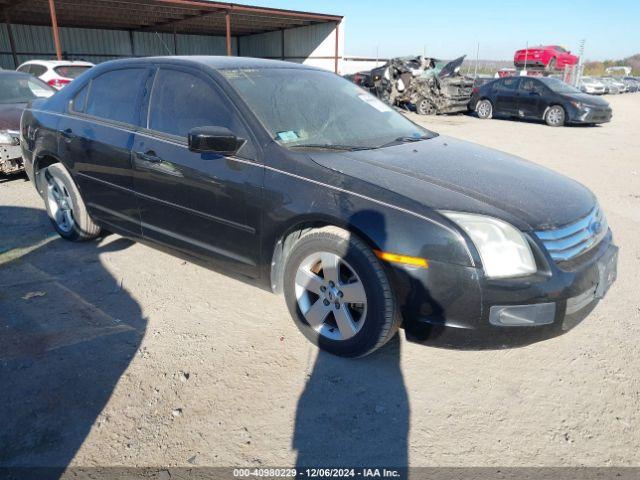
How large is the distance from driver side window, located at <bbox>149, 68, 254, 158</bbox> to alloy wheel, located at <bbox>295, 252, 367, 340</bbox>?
2.58ft

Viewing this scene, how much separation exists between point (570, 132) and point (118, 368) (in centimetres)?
1362

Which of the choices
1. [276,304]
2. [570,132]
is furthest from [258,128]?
[570,132]

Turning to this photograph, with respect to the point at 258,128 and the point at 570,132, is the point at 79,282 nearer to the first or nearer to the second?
the point at 258,128

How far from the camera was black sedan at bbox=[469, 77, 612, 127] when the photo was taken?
14.1 metres

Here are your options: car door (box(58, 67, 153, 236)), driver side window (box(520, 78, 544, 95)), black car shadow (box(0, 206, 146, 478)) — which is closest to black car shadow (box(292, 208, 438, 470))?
black car shadow (box(0, 206, 146, 478))

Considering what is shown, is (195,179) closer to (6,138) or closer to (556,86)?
(6,138)

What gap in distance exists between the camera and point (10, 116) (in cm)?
643

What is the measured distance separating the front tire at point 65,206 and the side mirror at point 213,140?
1.90 metres

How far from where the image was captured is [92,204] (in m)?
4.11

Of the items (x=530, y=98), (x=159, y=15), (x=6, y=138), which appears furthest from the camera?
(x=159, y=15)

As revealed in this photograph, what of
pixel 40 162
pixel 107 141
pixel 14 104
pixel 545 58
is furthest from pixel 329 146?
pixel 545 58

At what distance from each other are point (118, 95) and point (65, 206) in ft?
4.20

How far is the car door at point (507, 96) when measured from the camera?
15.8 metres

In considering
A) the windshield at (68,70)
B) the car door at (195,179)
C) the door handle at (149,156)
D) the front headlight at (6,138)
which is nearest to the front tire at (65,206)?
the car door at (195,179)
